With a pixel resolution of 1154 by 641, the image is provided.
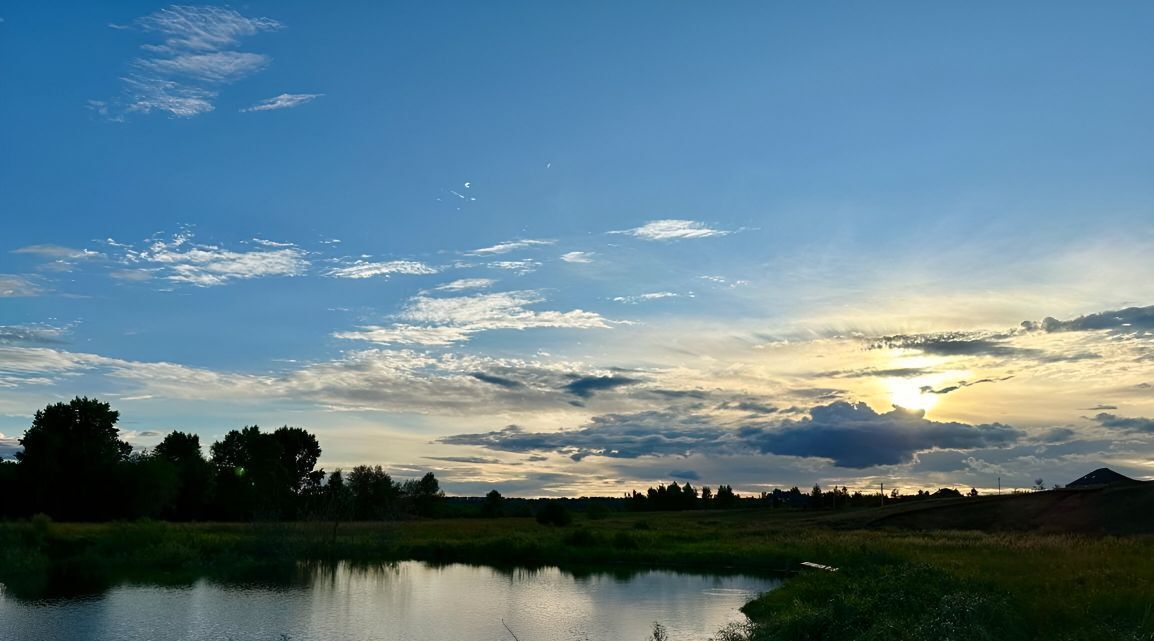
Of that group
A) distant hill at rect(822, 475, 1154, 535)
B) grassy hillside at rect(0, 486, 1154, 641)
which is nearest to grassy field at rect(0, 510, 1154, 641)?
grassy hillside at rect(0, 486, 1154, 641)

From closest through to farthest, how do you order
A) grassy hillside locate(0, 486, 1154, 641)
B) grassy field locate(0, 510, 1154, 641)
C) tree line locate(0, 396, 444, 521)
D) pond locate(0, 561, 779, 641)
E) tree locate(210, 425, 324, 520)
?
grassy field locate(0, 510, 1154, 641) → grassy hillside locate(0, 486, 1154, 641) → pond locate(0, 561, 779, 641) → tree line locate(0, 396, 444, 521) → tree locate(210, 425, 324, 520)

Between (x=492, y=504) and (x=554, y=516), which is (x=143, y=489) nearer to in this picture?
(x=554, y=516)

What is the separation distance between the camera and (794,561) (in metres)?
70.1

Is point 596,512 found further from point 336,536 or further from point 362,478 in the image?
point 336,536

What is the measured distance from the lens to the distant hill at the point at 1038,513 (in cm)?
7550

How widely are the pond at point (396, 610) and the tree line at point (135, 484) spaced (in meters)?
27.8

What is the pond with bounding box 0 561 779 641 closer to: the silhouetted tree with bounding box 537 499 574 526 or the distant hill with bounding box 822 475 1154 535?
the distant hill with bounding box 822 475 1154 535

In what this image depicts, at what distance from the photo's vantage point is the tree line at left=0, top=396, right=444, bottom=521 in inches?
3851

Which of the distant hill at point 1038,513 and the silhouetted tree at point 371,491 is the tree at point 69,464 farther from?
the distant hill at point 1038,513

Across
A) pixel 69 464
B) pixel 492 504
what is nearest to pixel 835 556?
pixel 69 464

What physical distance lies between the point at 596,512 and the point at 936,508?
5702cm

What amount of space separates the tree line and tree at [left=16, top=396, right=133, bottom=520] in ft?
0.33

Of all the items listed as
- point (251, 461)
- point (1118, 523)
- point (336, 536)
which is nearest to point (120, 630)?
point (336, 536)

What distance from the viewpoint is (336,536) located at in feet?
269
